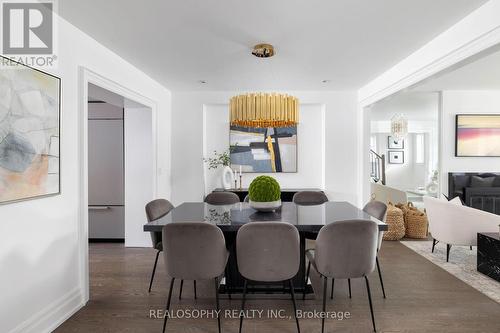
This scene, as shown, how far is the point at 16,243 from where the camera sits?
196 centimetres

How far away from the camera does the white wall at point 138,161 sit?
4.27 meters

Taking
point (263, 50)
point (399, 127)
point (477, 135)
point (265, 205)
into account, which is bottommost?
point (265, 205)

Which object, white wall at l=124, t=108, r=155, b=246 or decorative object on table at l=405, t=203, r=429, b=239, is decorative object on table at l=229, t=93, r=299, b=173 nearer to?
white wall at l=124, t=108, r=155, b=246

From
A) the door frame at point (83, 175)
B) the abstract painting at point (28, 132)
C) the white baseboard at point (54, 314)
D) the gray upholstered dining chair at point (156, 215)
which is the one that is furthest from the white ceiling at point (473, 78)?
the white baseboard at point (54, 314)

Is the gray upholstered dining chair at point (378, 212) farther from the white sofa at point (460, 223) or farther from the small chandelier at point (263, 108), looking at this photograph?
the white sofa at point (460, 223)

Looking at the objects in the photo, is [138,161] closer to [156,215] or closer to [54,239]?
[156,215]

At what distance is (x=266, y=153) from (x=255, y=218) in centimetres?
276

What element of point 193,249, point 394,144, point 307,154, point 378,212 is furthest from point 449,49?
point 394,144

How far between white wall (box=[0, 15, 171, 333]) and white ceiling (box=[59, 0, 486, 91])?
0.24 meters

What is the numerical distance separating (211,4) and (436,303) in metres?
3.07

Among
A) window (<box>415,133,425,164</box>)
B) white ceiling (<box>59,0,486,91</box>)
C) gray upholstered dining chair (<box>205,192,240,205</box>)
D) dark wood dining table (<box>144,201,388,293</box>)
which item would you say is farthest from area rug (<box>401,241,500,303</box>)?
window (<box>415,133,425,164</box>)

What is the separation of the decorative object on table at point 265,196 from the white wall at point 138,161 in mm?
2094

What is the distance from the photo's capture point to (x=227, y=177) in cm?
488

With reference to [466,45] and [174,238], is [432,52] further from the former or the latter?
[174,238]
